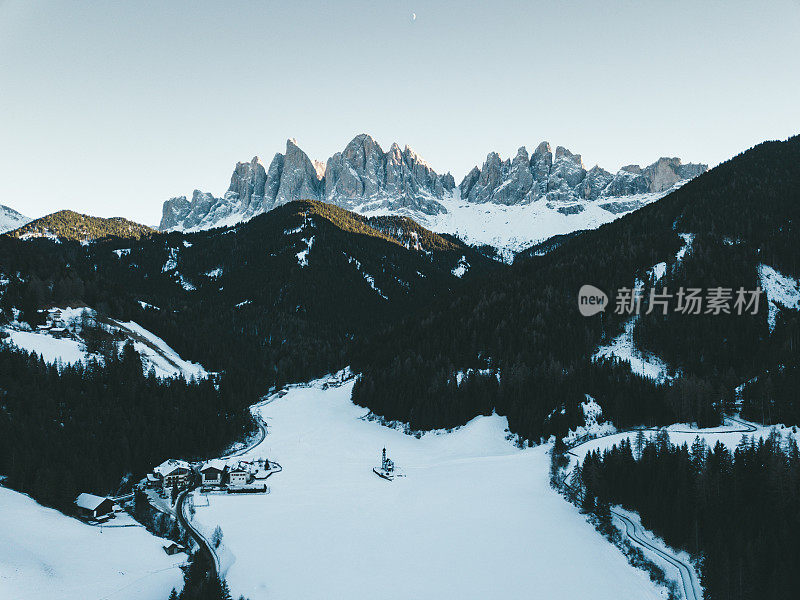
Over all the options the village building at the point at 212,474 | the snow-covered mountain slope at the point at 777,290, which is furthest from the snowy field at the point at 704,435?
the village building at the point at 212,474

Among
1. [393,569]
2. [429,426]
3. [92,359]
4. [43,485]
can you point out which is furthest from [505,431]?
[92,359]

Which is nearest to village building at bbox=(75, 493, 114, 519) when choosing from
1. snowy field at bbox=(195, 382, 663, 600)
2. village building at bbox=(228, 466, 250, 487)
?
snowy field at bbox=(195, 382, 663, 600)

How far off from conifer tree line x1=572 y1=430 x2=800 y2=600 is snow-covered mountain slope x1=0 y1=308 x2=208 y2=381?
75.5m

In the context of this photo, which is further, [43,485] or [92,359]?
[92,359]

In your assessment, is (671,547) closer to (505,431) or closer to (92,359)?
(505,431)

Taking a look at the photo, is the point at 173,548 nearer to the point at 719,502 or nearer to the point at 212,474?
the point at 212,474

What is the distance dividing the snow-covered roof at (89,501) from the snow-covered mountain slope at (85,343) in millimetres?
29691

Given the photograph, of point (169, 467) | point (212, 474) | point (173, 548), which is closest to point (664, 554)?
point (173, 548)

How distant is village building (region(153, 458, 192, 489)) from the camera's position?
5794 centimetres

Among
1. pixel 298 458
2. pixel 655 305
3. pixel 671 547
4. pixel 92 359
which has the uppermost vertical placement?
pixel 655 305

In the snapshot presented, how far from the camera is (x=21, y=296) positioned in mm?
88812

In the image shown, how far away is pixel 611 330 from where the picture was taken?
A: 3974 inches

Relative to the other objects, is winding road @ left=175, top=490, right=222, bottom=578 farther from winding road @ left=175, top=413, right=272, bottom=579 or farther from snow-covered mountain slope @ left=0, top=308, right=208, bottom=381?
snow-covered mountain slope @ left=0, top=308, right=208, bottom=381

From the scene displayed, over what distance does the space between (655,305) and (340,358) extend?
87108mm
